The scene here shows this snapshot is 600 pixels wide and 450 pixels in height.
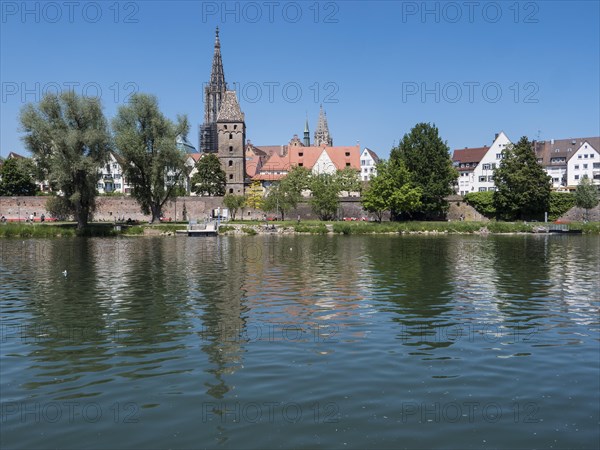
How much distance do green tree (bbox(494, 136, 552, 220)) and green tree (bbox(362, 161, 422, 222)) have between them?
50.0 feet

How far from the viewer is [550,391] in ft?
38.7

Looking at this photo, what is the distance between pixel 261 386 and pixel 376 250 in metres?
39.2

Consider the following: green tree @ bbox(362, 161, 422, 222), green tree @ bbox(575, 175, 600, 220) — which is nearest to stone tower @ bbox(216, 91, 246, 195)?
green tree @ bbox(362, 161, 422, 222)

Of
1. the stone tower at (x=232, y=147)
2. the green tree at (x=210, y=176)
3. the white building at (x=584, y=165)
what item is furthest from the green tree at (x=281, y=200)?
the white building at (x=584, y=165)

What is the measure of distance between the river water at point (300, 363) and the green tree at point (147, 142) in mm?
A: 47601

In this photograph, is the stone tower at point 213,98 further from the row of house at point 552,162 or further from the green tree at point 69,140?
the green tree at point 69,140

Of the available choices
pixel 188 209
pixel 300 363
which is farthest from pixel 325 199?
pixel 300 363

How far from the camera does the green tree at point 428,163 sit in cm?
9288

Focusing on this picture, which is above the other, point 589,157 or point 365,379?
point 589,157

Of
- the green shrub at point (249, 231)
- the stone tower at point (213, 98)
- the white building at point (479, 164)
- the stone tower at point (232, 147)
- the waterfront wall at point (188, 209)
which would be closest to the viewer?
the green shrub at point (249, 231)

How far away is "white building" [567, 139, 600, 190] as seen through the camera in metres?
123

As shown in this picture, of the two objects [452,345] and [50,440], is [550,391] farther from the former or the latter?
[50,440]

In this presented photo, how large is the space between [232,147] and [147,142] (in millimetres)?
41180

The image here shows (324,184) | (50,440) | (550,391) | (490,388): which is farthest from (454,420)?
(324,184)
